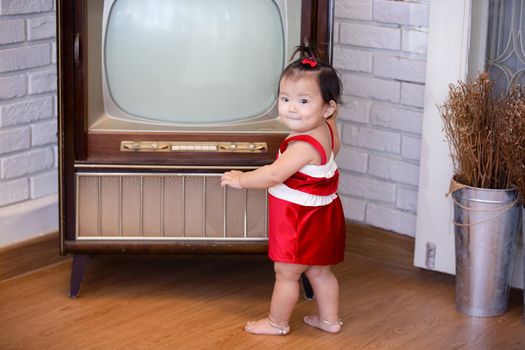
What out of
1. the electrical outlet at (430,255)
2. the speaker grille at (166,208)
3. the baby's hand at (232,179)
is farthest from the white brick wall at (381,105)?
the baby's hand at (232,179)

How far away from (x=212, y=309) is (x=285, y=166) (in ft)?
1.56

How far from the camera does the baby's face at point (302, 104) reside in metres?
2.12

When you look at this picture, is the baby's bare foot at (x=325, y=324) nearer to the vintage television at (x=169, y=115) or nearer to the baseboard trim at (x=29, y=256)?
the vintage television at (x=169, y=115)

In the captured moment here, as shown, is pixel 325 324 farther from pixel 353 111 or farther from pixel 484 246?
pixel 353 111

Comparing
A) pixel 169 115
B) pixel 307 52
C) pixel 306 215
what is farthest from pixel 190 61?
pixel 306 215

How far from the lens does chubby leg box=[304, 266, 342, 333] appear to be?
2.27 meters

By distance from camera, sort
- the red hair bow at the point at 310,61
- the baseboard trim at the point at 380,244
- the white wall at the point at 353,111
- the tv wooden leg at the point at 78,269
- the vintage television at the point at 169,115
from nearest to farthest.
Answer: the red hair bow at the point at 310,61, the vintage television at the point at 169,115, the tv wooden leg at the point at 78,269, the white wall at the point at 353,111, the baseboard trim at the point at 380,244

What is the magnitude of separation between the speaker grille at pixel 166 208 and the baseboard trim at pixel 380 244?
0.51m

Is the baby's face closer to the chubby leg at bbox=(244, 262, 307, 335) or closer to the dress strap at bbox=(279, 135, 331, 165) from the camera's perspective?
the dress strap at bbox=(279, 135, 331, 165)

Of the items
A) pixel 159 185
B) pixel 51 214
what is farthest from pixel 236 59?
pixel 51 214

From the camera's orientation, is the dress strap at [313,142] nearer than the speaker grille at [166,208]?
Yes

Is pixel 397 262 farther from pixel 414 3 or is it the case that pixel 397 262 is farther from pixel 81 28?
pixel 81 28

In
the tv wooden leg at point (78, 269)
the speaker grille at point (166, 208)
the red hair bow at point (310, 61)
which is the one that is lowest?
the tv wooden leg at point (78, 269)

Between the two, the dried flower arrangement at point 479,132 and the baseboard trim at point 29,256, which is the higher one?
the dried flower arrangement at point 479,132
